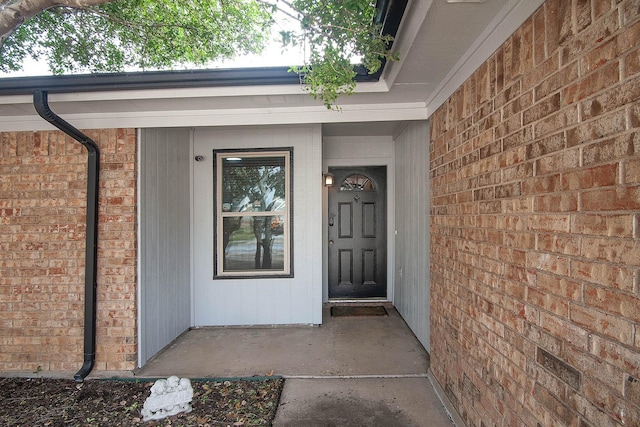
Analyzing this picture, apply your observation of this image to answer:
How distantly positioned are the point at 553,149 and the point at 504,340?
0.98 metres

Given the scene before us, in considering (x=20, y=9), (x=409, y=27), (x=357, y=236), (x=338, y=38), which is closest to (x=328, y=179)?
(x=357, y=236)

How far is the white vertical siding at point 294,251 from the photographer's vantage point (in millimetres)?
4316

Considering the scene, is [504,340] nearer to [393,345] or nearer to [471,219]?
[471,219]

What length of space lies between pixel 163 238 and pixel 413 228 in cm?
285

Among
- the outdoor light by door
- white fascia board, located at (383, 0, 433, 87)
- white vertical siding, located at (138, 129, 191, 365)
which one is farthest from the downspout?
the outdoor light by door

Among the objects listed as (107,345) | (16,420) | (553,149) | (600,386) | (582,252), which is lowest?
(16,420)

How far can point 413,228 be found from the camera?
3.90m

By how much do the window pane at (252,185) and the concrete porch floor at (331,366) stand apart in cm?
161

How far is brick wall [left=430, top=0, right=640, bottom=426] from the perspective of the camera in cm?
103

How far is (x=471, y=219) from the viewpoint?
6.88ft

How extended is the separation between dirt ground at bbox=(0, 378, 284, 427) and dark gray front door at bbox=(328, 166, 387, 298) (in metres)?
2.53

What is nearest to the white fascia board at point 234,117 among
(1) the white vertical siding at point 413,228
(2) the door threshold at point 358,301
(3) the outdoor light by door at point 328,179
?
(1) the white vertical siding at point 413,228

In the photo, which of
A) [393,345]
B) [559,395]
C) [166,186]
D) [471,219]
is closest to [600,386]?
[559,395]

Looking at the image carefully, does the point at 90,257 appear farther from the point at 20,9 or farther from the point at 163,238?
the point at 20,9
